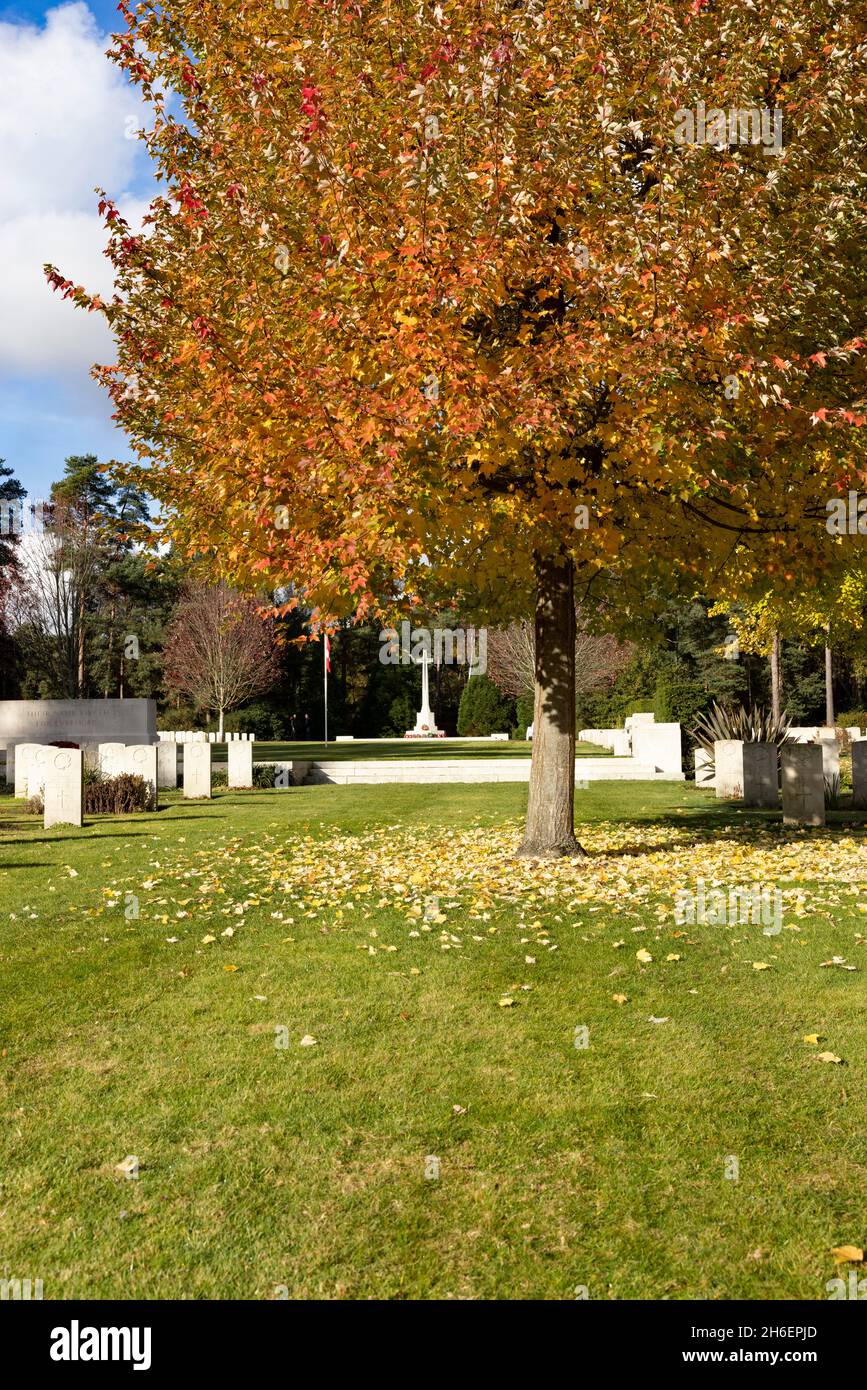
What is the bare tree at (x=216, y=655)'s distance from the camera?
40.1 meters

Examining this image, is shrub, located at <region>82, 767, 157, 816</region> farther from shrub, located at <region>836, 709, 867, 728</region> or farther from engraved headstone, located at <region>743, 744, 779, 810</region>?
shrub, located at <region>836, 709, 867, 728</region>

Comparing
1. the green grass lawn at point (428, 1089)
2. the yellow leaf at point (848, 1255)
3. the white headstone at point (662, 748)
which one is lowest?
the yellow leaf at point (848, 1255)

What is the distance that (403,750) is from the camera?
3512cm

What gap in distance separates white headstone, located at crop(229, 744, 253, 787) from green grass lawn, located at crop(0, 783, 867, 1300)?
1193 cm

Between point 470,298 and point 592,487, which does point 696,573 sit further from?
point 470,298

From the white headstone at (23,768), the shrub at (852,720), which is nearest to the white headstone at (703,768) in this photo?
the white headstone at (23,768)

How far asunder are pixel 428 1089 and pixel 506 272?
5.56 m

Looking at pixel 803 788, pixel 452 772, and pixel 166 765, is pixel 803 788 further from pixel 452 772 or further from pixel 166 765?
pixel 166 765

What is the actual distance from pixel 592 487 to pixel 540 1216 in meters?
6.06

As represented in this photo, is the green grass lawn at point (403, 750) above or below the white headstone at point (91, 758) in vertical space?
below

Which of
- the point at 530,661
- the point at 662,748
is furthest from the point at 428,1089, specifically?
the point at 530,661

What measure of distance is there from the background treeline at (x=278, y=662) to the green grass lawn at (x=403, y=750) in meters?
4.35

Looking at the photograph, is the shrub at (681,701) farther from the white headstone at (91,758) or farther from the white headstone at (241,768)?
the white headstone at (91,758)

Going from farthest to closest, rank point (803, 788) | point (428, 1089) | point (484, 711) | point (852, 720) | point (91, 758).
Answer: point (484, 711), point (852, 720), point (91, 758), point (803, 788), point (428, 1089)
